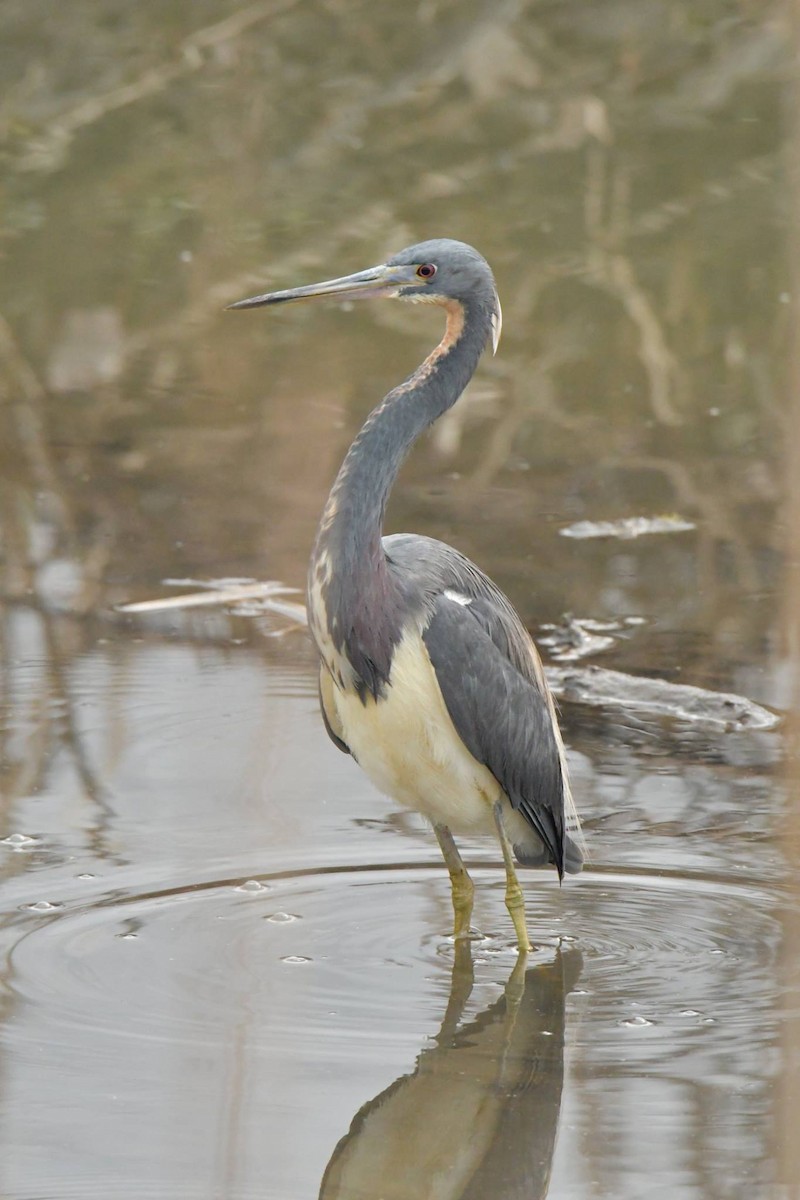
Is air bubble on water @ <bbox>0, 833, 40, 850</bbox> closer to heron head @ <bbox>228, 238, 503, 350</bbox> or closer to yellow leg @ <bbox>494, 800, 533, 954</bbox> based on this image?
yellow leg @ <bbox>494, 800, 533, 954</bbox>

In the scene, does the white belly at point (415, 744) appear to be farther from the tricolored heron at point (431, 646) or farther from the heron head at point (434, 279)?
the heron head at point (434, 279)

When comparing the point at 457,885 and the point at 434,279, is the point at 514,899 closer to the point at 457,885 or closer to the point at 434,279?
the point at 457,885

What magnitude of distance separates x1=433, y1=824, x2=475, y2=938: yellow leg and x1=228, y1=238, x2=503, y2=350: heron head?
1.45 m

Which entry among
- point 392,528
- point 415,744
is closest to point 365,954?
point 415,744

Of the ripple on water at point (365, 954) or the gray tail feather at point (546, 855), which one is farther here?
the gray tail feather at point (546, 855)

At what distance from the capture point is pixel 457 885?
5391mm

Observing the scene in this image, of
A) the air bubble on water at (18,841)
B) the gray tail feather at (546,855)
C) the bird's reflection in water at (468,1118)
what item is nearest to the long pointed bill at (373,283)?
the gray tail feather at (546,855)

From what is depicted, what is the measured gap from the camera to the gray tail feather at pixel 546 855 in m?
5.48

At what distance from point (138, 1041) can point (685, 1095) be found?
1.30m

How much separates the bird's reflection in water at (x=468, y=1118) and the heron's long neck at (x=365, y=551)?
0.93 m

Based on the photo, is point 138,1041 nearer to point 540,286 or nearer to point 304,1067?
point 304,1067

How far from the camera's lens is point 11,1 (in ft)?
53.0

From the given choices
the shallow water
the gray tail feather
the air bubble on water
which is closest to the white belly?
the gray tail feather

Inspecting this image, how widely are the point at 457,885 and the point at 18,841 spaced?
1346 millimetres
